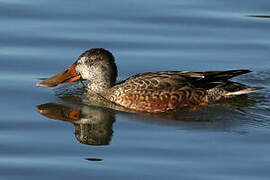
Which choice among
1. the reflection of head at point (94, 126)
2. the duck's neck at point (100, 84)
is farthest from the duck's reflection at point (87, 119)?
the duck's neck at point (100, 84)

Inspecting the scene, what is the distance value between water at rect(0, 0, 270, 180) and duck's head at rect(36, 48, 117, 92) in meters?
0.36

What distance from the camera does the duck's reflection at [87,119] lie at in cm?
1128

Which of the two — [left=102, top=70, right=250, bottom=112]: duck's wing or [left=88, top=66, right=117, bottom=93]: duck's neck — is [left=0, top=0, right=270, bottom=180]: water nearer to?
[left=102, top=70, right=250, bottom=112]: duck's wing

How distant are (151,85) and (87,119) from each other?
1.19m

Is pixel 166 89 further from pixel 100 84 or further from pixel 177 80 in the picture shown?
pixel 100 84

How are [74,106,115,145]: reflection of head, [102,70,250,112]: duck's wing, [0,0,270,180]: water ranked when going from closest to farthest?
[0,0,270,180]: water < [74,106,115,145]: reflection of head < [102,70,250,112]: duck's wing

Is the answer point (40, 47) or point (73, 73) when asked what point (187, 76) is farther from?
point (40, 47)

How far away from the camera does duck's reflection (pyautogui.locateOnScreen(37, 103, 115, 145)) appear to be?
444 inches

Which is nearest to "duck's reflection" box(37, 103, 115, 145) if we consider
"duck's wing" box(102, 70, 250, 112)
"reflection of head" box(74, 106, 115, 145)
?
"reflection of head" box(74, 106, 115, 145)

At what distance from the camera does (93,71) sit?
13.5 metres

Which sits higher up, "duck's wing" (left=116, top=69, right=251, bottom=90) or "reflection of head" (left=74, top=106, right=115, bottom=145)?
"duck's wing" (left=116, top=69, right=251, bottom=90)

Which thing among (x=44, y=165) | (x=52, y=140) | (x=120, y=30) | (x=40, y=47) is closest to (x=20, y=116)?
(x=52, y=140)

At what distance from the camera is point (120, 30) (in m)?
15.9

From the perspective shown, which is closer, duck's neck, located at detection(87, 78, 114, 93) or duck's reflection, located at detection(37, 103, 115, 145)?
duck's reflection, located at detection(37, 103, 115, 145)
